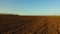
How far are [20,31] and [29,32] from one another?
0.06 metres

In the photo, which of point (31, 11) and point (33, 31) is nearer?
point (33, 31)

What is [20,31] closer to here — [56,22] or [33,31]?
[33,31]

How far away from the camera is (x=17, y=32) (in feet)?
2.70

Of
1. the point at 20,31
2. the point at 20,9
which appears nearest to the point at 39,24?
the point at 20,31

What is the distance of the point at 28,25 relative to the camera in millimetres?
818

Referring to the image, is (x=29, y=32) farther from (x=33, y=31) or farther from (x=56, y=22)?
(x=56, y=22)

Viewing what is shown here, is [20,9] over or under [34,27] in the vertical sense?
over

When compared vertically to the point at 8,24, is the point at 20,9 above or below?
above

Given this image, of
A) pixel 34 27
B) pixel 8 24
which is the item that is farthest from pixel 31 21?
pixel 8 24

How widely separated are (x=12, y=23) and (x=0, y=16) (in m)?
0.10

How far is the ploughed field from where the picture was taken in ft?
2.67

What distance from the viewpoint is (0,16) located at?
82cm

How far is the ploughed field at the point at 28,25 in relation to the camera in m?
0.81

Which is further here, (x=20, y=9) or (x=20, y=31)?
(x=20, y=9)
